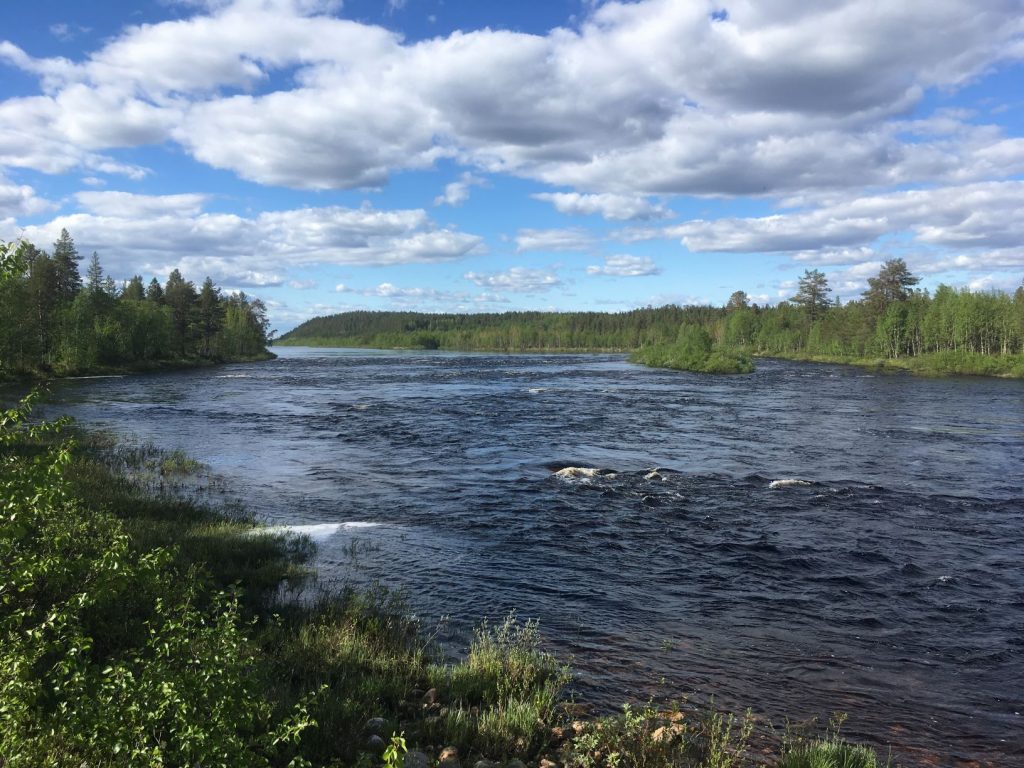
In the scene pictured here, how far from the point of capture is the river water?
9.66 metres

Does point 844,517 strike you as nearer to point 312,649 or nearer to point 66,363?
point 312,649

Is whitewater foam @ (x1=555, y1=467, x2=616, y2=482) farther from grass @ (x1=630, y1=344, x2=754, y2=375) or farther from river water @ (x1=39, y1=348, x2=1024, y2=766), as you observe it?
grass @ (x1=630, y1=344, x2=754, y2=375)

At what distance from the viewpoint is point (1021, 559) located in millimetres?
15242

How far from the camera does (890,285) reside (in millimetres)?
129375

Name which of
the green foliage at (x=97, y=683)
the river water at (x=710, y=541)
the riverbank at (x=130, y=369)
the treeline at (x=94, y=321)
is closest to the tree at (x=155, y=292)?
the treeline at (x=94, y=321)

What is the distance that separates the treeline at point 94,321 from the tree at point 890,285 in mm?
123766

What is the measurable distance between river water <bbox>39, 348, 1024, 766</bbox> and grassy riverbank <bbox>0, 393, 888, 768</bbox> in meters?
1.24

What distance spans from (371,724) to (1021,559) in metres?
15.5

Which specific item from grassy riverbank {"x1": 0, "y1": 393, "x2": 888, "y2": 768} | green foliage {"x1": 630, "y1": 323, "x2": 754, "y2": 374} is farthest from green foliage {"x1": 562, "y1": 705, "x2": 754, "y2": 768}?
green foliage {"x1": 630, "y1": 323, "x2": 754, "y2": 374}

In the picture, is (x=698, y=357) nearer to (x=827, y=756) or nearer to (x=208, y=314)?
(x=208, y=314)

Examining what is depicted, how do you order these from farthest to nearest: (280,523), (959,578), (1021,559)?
(280,523), (1021,559), (959,578)

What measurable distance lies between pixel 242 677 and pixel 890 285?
14670 cm

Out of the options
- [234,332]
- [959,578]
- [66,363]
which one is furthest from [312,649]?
[234,332]

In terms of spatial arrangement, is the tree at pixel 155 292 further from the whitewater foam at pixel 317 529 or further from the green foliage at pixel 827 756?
the green foliage at pixel 827 756
